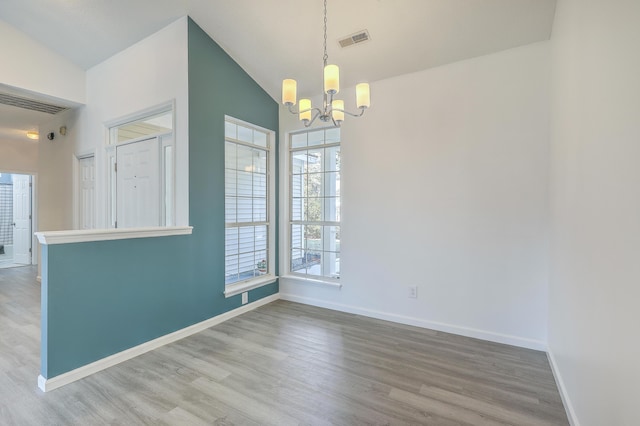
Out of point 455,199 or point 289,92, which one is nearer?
point 289,92

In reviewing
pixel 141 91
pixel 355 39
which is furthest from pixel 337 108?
pixel 141 91

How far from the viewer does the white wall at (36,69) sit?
11.6 ft

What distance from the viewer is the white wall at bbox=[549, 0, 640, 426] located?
114 cm

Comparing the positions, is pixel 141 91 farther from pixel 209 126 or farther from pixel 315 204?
pixel 315 204

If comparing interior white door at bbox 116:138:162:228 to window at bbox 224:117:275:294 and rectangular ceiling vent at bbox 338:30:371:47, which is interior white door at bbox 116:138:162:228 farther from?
rectangular ceiling vent at bbox 338:30:371:47

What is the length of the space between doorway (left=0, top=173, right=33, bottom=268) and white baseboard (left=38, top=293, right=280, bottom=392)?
251 inches

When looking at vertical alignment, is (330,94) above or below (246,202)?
above

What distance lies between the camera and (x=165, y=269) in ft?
9.54

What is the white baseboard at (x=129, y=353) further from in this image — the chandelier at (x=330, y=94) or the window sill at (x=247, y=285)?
the chandelier at (x=330, y=94)

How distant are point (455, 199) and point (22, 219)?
9321 mm

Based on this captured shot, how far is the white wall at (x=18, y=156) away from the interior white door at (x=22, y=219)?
28.9 inches

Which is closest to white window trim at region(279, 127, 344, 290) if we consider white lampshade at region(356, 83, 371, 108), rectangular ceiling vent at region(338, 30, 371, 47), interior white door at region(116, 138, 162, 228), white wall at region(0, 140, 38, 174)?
rectangular ceiling vent at region(338, 30, 371, 47)

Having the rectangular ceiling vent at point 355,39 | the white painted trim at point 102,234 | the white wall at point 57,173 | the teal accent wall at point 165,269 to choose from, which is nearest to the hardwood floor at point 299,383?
the teal accent wall at point 165,269

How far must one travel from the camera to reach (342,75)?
11.5ft
